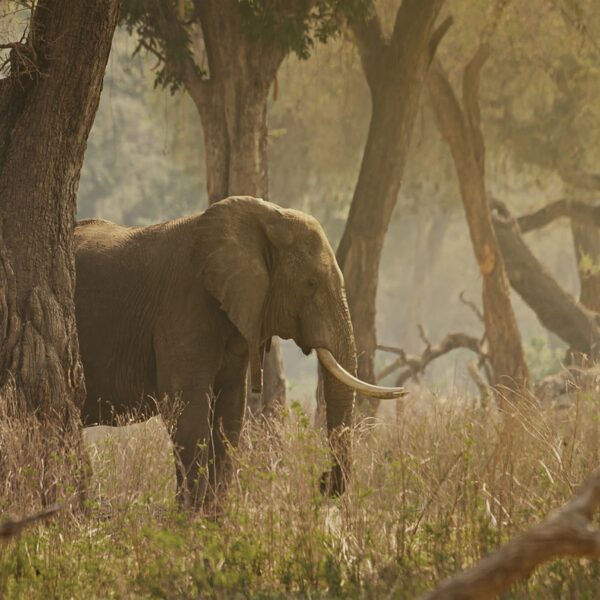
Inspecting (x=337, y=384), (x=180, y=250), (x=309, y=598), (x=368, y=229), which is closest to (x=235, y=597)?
(x=309, y=598)

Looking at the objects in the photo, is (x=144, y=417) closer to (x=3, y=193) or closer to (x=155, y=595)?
(x=3, y=193)

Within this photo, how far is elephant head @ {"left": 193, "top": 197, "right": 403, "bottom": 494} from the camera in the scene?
9.54 m

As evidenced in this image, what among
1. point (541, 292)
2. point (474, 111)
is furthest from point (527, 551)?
point (541, 292)

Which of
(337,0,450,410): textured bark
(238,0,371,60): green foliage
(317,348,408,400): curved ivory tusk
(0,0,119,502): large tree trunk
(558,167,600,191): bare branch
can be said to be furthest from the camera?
(558,167,600,191): bare branch

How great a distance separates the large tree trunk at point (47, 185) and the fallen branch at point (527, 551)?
15.7ft

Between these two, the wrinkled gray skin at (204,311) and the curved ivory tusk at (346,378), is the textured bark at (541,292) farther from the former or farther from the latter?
the curved ivory tusk at (346,378)

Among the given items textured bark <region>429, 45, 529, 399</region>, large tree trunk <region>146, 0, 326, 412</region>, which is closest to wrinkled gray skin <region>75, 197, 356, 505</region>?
large tree trunk <region>146, 0, 326, 412</region>

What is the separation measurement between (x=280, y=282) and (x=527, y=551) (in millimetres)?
5795

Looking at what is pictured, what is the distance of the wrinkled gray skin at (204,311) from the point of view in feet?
31.3

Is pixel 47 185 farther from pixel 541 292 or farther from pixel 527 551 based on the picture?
pixel 541 292

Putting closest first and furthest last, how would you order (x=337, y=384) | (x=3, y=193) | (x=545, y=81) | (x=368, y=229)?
(x=3, y=193) → (x=337, y=384) → (x=368, y=229) → (x=545, y=81)

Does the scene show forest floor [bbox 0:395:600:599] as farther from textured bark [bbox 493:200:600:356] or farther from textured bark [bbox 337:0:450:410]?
textured bark [bbox 493:200:600:356]

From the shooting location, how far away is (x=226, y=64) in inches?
508

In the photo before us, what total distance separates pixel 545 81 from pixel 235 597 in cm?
1698
